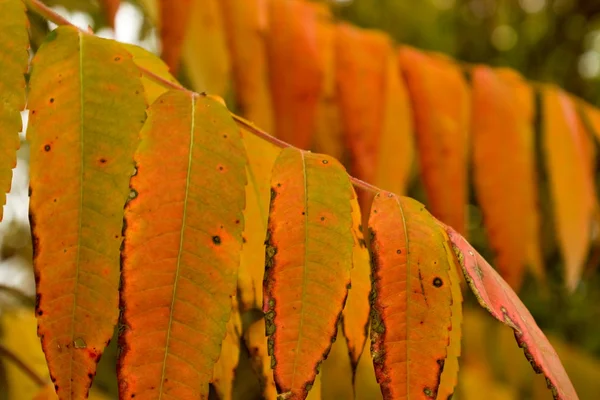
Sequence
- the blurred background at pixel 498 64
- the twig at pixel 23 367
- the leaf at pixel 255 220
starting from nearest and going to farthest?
1. the leaf at pixel 255 220
2. the twig at pixel 23 367
3. the blurred background at pixel 498 64

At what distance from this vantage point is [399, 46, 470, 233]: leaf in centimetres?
82

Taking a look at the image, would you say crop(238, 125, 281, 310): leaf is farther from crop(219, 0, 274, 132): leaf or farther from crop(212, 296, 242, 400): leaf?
crop(219, 0, 274, 132): leaf

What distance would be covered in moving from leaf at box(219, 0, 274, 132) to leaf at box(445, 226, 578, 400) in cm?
43

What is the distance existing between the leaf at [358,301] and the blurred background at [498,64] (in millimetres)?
868

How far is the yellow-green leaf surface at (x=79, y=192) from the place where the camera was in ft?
1.22

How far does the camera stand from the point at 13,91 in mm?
408

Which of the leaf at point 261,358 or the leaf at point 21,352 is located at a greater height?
the leaf at point 261,358

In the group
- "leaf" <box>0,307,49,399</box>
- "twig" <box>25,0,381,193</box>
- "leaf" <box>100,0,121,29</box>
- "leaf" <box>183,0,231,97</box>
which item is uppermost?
"leaf" <box>183,0,231,97</box>

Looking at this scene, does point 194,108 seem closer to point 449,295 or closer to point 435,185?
point 449,295

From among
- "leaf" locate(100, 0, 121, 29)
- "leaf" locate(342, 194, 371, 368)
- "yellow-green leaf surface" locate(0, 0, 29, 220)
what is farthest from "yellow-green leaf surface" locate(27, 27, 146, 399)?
"leaf" locate(100, 0, 121, 29)

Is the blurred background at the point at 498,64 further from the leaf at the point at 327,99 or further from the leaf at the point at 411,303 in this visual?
the leaf at the point at 411,303

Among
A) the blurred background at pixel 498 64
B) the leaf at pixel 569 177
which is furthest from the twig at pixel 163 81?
the blurred background at pixel 498 64

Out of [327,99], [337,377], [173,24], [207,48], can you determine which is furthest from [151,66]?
[337,377]

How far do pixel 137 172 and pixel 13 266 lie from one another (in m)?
1.58
